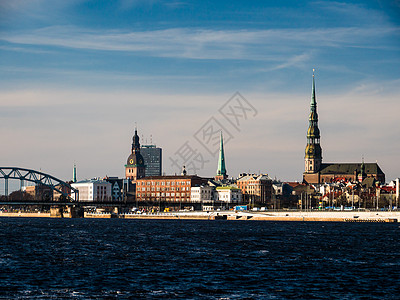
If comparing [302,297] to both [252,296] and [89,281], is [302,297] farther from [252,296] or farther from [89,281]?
[89,281]

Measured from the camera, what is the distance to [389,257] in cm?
6488

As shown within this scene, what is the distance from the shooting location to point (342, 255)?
6638 cm

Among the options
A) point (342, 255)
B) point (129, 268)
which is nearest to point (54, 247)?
point (129, 268)

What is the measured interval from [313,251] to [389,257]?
8333 mm

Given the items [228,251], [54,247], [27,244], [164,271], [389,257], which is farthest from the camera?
[27,244]

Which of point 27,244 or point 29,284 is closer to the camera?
point 29,284

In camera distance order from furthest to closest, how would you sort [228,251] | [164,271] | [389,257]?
[228,251] → [389,257] → [164,271]

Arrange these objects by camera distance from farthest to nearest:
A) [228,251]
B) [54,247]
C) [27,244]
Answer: [27,244]
[54,247]
[228,251]

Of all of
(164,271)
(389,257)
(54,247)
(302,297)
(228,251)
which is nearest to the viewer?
(302,297)

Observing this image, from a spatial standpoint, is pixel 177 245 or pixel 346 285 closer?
pixel 346 285

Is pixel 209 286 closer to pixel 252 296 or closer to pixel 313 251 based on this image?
pixel 252 296

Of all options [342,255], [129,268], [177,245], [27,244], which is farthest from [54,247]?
[342,255]

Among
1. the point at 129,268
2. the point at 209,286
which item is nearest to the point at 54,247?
the point at 129,268

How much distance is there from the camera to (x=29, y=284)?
145ft
